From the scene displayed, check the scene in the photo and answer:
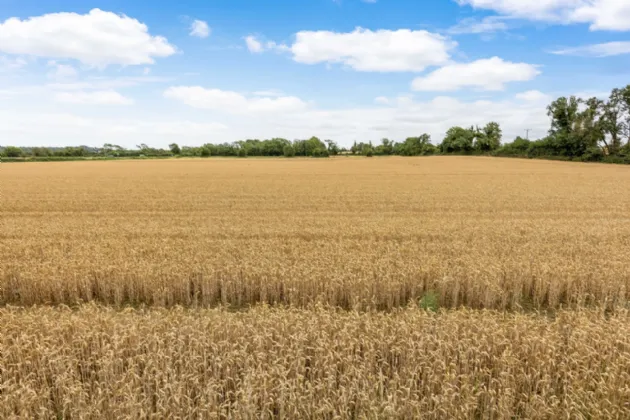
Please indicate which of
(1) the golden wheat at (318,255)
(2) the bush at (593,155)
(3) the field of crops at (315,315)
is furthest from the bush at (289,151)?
(3) the field of crops at (315,315)

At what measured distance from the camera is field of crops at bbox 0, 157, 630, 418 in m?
4.57

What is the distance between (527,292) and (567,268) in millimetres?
1252

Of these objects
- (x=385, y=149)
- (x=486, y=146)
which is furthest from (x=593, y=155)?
(x=385, y=149)

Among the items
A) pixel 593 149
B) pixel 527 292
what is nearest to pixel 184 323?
pixel 527 292

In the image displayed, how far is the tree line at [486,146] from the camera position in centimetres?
7188

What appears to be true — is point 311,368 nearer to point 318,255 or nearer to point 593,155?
point 318,255

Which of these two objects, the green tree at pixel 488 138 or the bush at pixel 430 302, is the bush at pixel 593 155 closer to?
the green tree at pixel 488 138

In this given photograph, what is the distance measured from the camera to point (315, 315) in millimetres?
6488

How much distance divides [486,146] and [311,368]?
11749 cm

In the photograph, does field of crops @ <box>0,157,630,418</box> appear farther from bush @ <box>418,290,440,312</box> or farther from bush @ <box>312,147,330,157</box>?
bush @ <box>312,147,330,157</box>

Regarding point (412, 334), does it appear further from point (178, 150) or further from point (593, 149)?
point (178, 150)

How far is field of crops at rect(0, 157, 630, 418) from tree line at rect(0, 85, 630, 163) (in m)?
68.1

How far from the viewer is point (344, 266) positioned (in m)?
9.58

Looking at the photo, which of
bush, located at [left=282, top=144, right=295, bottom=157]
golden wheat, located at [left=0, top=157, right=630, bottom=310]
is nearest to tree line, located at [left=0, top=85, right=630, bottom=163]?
bush, located at [left=282, top=144, right=295, bottom=157]
